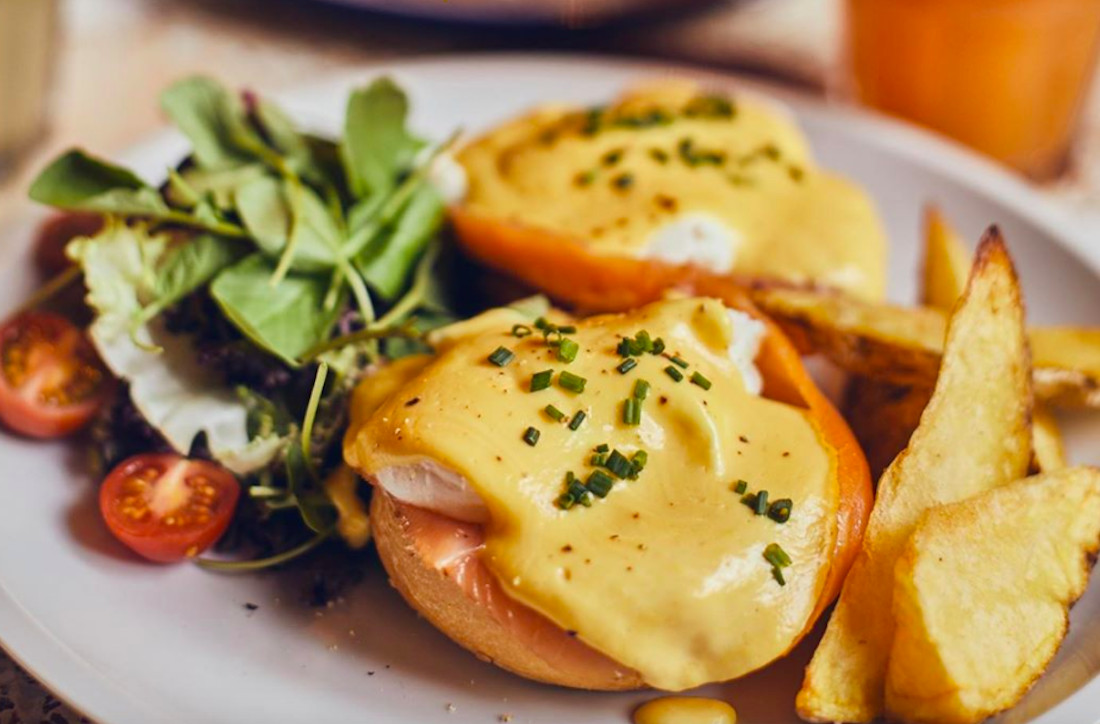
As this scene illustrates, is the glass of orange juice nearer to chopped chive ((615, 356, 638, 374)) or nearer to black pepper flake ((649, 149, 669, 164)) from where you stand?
black pepper flake ((649, 149, 669, 164))

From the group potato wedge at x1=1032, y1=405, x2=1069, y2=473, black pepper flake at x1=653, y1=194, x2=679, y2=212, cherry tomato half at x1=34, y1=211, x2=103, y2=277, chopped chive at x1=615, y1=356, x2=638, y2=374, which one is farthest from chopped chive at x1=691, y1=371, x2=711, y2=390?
cherry tomato half at x1=34, y1=211, x2=103, y2=277

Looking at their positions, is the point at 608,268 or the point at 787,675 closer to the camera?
the point at 787,675

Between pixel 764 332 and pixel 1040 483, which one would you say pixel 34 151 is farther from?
pixel 1040 483

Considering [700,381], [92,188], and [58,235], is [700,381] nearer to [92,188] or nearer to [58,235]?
[92,188]

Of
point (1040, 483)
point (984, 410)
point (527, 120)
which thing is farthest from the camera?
point (527, 120)

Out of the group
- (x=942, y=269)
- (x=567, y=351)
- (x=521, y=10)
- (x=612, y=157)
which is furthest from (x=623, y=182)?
(x=521, y=10)

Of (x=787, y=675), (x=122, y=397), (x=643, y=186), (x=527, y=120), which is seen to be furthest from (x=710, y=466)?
(x=527, y=120)

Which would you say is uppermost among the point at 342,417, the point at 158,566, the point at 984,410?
the point at 984,410
